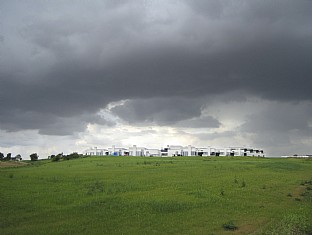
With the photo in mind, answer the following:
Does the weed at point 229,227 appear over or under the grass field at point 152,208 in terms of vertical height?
under

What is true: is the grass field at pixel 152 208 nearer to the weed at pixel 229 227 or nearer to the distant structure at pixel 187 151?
the weed at pixel 229 227

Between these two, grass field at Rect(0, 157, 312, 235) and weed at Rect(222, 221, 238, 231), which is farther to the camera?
weed at Rect(222, 221, 238, 231)

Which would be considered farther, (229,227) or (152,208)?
(152,208)

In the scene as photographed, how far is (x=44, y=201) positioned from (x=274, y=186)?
74.9 ft

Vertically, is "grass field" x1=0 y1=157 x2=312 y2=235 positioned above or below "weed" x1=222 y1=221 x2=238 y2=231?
above

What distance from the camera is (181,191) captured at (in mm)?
30125

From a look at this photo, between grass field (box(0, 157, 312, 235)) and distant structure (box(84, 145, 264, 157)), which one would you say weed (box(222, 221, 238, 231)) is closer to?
grass field (box(0, 157, 312, 235))

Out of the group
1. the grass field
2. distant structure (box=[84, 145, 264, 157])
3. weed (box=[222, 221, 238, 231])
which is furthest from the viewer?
distant structure (box=[84, 145, 264, 157])

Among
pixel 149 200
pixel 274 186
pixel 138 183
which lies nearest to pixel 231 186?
pixel 274 186

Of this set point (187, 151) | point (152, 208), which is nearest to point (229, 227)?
point (152, 208)

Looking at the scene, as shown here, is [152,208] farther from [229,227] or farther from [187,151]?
[187,151]

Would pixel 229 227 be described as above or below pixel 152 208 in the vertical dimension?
below

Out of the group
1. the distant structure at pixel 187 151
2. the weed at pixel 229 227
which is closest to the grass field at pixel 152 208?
the weed at pixel 229 227

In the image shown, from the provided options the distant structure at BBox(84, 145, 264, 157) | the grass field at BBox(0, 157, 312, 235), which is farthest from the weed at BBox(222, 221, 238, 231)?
the distant structure at BBox(84, 145, 264, 157)
